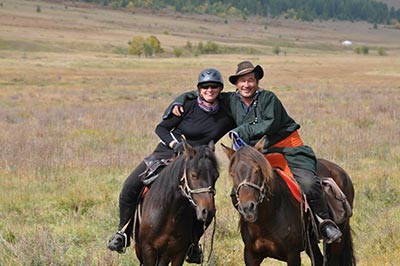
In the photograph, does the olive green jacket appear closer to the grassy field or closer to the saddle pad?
the saddle pad

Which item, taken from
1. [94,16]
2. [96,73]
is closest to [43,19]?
[94,16]

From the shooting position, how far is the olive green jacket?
568cm

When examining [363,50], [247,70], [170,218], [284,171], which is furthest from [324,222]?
[363,50]

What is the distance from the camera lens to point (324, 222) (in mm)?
6086

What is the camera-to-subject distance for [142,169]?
6355 millimetres

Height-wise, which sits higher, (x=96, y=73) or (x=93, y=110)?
(x=93, y=110)

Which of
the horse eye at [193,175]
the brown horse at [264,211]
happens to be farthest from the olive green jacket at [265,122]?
the horse eye at [193,175]

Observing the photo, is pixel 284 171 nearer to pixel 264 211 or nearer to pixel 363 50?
pixel 264 211

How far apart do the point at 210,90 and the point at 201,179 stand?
1.25 metres

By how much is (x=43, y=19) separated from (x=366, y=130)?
6037 inches

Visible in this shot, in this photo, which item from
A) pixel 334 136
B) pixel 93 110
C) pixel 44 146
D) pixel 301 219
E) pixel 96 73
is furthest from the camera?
pixel 96 73

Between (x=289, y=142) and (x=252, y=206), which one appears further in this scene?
(x=289, y=142)

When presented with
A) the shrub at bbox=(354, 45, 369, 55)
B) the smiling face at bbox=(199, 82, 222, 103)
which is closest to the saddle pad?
the smiling face at bbox=(199, 82, 222, 103)

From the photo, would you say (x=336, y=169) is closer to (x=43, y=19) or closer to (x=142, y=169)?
(x=142, y=169)
